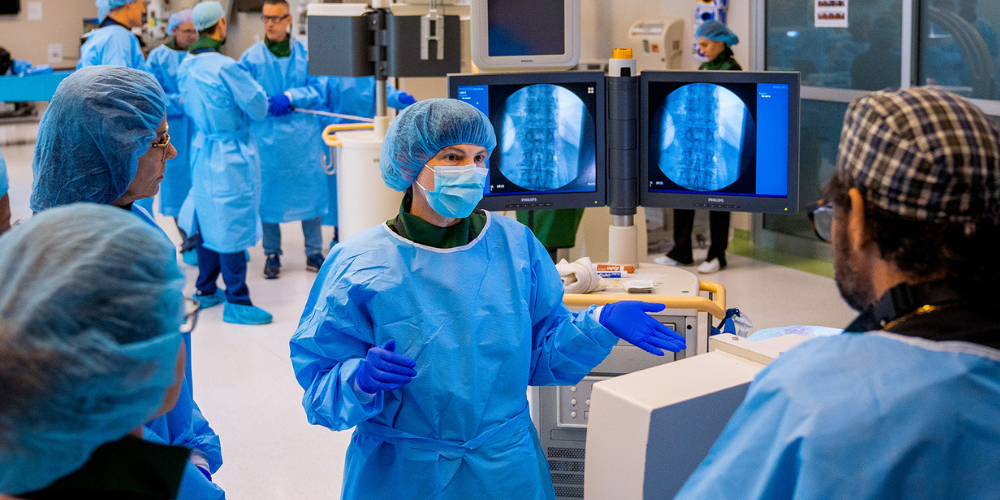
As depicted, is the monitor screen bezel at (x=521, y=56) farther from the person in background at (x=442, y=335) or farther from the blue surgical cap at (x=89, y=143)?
the blue surgical cap at (x=89, y=143)

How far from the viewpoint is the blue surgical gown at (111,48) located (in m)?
4.82

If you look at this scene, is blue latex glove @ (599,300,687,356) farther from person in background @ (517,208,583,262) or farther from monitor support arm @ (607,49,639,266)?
person in background @ (517,208,583,262)

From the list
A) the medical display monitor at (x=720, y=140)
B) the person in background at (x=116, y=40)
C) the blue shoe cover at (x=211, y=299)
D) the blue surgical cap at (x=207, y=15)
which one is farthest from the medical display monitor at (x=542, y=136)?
the person in background at (x=116, y=40)

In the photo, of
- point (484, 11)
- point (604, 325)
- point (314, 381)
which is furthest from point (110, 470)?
point (484, 11)

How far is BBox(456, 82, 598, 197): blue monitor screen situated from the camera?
86.2 inches

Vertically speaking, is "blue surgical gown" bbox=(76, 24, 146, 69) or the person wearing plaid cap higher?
"blue surgical gown" bbox=(76, 24, 146, 69)

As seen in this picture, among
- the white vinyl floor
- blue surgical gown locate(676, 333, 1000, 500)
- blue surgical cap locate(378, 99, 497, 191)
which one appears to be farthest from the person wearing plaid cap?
the white vinyl floor

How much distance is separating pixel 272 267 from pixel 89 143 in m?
3.55

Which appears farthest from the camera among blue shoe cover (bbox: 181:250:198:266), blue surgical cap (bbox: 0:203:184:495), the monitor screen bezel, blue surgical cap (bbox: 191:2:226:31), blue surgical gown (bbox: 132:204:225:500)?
blue shoe cover (bbox: 181:250:198:266)

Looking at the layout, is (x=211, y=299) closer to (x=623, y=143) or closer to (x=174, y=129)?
(x=174, y=129)

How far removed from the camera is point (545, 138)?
2209 mm

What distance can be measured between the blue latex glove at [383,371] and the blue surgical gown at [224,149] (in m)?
2.82

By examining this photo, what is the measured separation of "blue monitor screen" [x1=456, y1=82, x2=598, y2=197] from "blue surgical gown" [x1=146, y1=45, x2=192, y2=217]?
11.0ft

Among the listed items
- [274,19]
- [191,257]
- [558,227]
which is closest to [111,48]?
[274,19]
